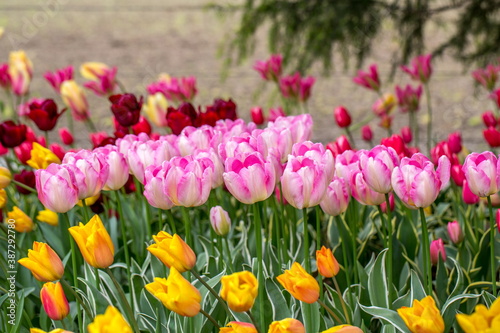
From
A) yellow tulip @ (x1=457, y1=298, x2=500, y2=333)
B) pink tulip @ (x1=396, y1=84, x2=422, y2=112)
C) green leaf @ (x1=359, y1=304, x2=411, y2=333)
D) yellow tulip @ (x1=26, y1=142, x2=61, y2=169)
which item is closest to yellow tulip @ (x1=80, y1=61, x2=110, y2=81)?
yellow tulip @ (x1=26, y1=142, x2=61, y2=169)

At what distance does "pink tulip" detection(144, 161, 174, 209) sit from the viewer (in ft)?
3.05

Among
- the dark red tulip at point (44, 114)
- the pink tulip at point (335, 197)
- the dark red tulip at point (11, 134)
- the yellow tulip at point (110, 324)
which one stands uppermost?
the dark red tulip at point (44, 114)

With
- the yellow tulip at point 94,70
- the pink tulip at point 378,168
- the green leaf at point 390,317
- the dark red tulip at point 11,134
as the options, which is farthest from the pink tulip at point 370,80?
the green leaf at point 390,317

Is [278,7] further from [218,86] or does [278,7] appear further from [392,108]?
[218,86]

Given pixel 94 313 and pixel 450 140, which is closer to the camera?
pixel 94 313

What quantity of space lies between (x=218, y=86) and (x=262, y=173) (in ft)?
14.0

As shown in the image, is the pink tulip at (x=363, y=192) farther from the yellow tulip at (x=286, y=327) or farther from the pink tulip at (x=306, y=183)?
the yellow tulip at (x=286, y=327)

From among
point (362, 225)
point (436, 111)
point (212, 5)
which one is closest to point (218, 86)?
point (436, 111)

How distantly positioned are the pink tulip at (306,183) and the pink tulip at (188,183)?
0.35 ft

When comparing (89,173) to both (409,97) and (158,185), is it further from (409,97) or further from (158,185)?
(409,97)

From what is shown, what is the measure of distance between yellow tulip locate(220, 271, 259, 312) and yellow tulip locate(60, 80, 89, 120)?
1.30 meters

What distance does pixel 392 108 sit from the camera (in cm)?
214

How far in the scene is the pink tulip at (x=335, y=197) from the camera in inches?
40.4

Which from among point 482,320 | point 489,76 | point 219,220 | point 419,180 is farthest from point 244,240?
point 489,76
